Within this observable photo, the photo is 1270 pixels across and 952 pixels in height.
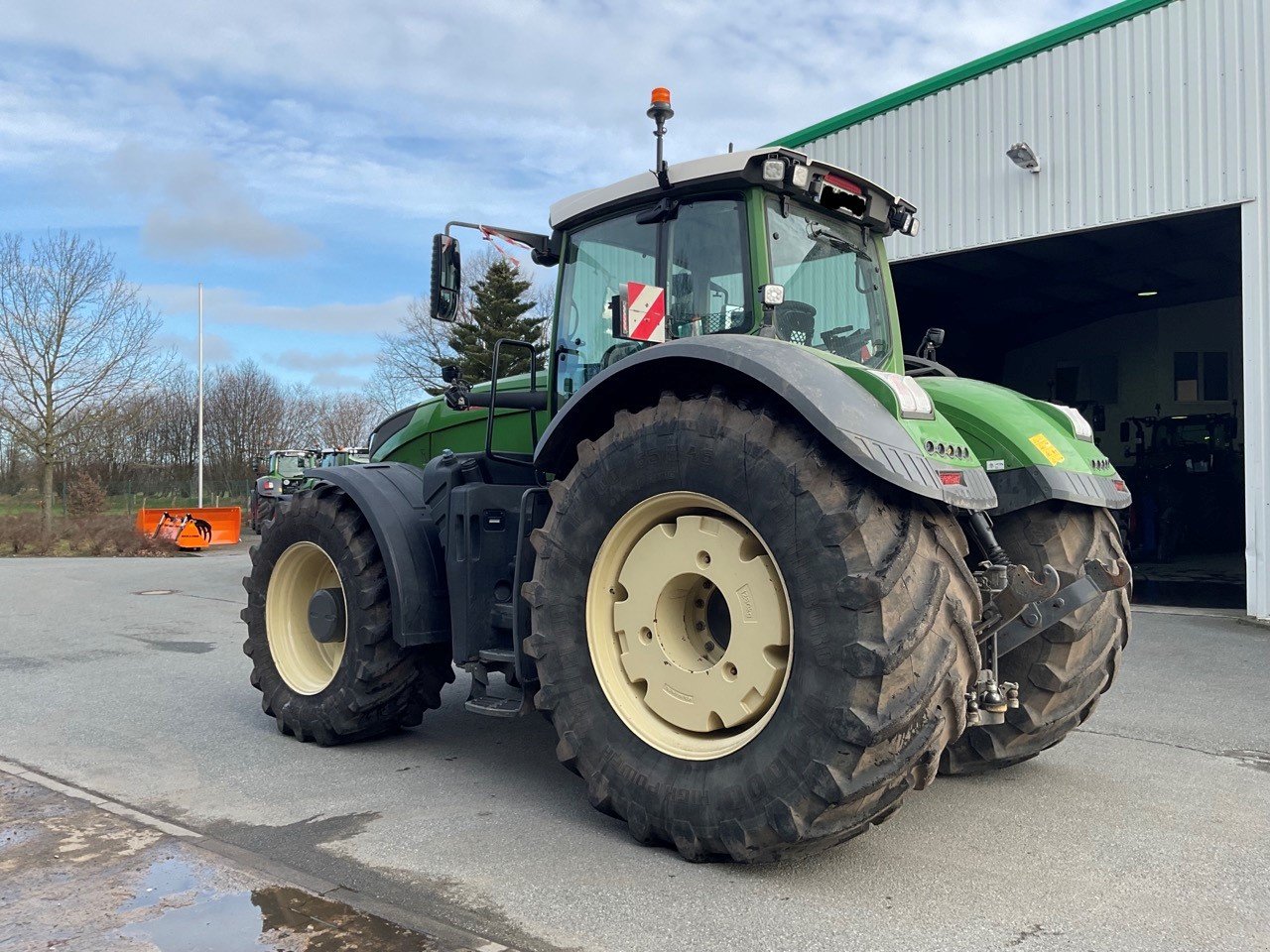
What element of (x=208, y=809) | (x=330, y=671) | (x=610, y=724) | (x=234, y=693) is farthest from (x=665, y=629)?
(x=234, y=693)

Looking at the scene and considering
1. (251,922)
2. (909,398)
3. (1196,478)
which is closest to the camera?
(251,922)

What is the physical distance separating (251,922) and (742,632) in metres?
1.77

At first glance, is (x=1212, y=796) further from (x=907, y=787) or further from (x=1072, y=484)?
(x=907, y=787)

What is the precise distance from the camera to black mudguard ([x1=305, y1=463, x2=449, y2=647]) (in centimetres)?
472

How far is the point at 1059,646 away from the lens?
4.17 metres

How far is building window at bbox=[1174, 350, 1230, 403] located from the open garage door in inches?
1.0

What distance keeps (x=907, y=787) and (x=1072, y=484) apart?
1562 mm

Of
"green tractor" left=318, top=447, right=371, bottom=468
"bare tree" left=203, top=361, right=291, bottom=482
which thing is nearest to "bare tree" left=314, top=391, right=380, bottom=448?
"bare tree" left=203, top=361, right=291, bottom=482

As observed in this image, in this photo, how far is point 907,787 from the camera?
3.21 m

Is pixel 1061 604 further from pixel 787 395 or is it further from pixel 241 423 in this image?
pixel 241 423

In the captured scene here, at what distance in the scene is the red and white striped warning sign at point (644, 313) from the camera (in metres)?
4.15

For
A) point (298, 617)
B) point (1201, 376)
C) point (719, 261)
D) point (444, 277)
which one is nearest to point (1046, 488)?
point (719, 261)

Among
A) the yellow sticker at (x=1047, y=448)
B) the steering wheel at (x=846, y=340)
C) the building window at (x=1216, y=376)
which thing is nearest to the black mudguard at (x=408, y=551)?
the steering wheel at (x=846, y=340)

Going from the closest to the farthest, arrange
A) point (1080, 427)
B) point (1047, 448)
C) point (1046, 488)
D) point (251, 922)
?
1. point (251, 922)
2. point (1046, 488)
3. point (1047, 448)
4. point (1080, 427)
